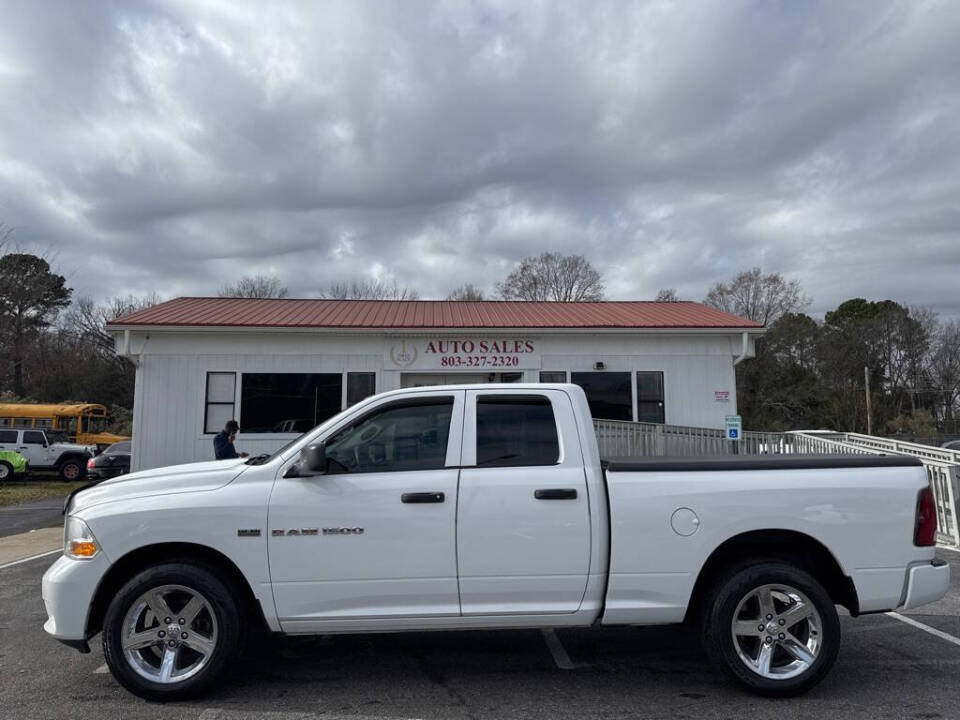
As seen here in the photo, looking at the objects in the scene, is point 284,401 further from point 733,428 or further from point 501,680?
point 501,680

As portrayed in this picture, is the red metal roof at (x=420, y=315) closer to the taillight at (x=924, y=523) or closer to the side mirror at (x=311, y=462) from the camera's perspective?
the side mirror at (x=311, y=462)

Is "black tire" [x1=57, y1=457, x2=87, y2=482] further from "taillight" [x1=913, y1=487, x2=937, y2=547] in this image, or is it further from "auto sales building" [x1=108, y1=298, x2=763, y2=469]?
"taillight" [x1=913, y1=487, x2=937, y2=547]

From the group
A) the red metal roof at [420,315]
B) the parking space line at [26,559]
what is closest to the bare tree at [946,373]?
the red metal roof at [420,315]

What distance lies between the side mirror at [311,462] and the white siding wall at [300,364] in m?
10.2

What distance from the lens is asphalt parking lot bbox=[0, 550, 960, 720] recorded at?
3988 mm

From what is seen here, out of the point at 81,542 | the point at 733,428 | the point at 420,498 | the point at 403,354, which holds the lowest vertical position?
the point at 81,542

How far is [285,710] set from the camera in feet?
13.1

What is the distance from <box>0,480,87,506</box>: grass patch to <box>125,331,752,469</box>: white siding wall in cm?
649

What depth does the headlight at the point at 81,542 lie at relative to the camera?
4113 mm

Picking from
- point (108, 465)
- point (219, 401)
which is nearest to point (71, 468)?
point (108, 465)

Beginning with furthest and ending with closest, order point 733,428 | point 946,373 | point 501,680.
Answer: point 946,373 < point 733,428 < point 501,680

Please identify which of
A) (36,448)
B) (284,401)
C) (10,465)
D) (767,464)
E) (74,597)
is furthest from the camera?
(36,448)

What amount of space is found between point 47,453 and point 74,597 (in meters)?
22.8

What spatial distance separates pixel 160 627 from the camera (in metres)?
4.12
